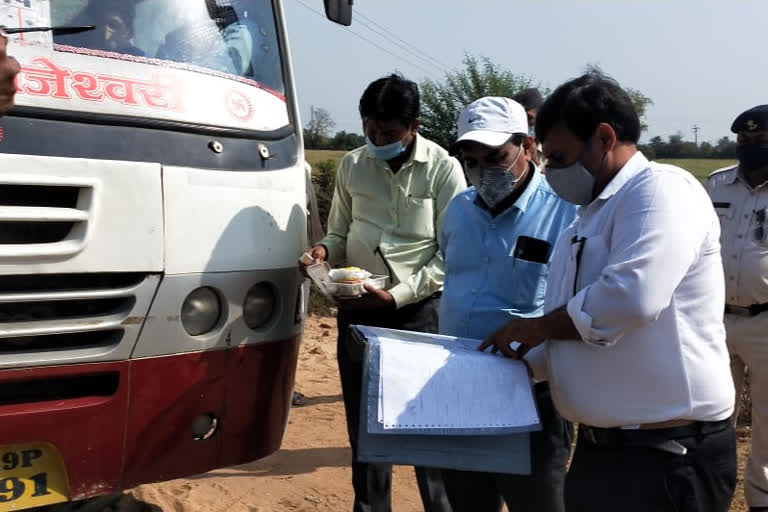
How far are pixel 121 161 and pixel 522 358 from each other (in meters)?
1.53

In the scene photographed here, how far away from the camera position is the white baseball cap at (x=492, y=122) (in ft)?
9.16

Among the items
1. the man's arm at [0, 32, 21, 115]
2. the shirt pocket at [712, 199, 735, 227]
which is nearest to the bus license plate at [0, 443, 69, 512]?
Answer: the man's arm at [0, 32, 21, 115]

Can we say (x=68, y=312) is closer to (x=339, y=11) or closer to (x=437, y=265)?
(x=437, y=265)

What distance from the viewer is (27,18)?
2.93 m

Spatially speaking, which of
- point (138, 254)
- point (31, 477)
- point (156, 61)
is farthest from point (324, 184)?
point (31, 477)

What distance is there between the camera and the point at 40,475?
9.03ft

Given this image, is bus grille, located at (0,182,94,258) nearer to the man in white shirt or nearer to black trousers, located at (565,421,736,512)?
the man in white shirt

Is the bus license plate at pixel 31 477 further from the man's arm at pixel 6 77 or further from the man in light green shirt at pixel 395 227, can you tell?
the man in light green shirt at pixel 395 227

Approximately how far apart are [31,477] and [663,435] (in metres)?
2.04

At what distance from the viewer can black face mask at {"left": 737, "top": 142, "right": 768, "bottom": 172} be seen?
4.38 m

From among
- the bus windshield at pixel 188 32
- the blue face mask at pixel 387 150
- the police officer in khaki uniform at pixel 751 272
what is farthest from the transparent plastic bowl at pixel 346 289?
the police officer in khaki uniform at pixel 751 272

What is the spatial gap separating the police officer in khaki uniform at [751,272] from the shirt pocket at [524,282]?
1993 millimetres

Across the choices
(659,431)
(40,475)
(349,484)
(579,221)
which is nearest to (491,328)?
(579,221)

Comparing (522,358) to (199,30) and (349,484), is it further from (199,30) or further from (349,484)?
(349,484)
